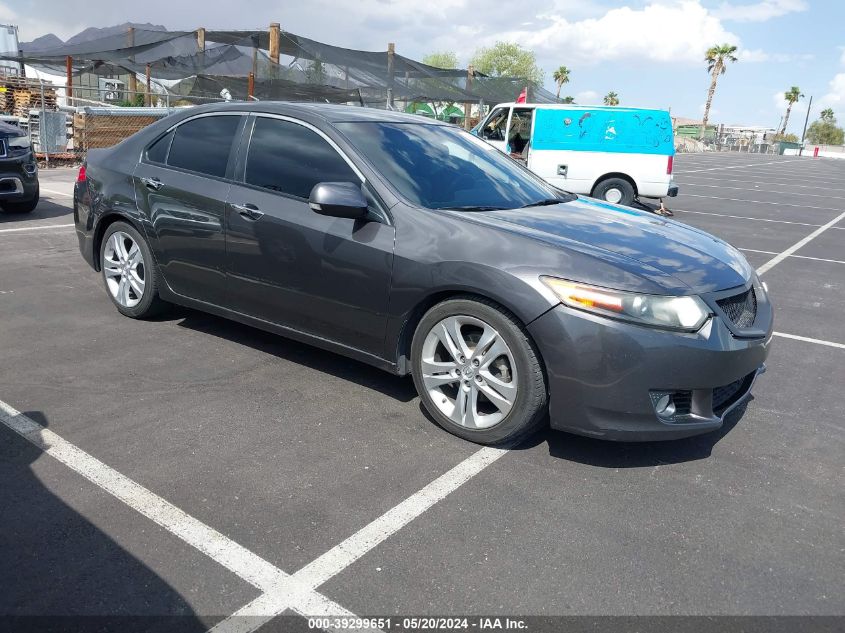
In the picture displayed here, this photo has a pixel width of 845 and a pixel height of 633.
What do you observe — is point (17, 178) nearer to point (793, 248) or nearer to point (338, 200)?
point (338, 200)

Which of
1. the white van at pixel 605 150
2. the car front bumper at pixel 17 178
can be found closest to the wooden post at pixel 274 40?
the white van at pixel 605 150

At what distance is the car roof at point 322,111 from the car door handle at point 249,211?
608mm

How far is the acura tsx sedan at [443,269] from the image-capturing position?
3.33 meters

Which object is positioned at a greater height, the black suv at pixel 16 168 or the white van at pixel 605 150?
the white van at pixel 605 150

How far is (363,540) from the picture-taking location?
9.33 feet

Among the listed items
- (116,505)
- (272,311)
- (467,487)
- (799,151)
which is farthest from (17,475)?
(799,151)

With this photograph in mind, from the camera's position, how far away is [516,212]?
4.14 metres

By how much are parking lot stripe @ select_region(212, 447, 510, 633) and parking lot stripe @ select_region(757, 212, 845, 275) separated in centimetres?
655

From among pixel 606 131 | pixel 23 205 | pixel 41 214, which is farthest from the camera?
pixel 606 131

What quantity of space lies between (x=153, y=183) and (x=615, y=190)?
426 inches

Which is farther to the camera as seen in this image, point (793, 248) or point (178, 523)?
point (793, 248)

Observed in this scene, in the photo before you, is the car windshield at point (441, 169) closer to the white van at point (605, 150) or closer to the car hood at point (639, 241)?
the car hood at point (639, 241)

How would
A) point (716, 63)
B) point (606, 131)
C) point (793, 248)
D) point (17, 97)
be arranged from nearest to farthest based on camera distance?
point (793, 248)
point (606, 131)
point (17, 97)
point (716, 63)

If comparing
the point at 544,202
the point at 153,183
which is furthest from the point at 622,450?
the point at 153,183
